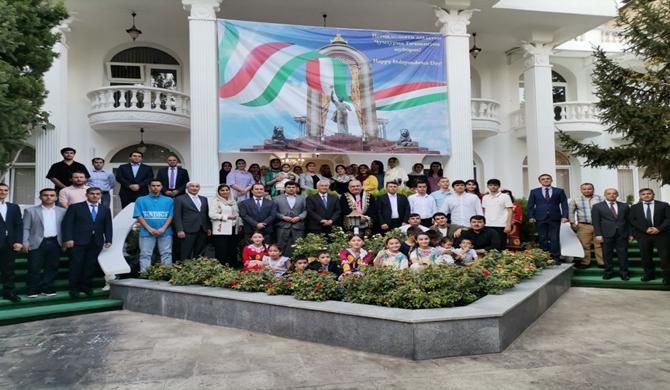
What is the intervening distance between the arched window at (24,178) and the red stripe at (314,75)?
8.57 m

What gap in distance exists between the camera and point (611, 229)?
28.0 feet

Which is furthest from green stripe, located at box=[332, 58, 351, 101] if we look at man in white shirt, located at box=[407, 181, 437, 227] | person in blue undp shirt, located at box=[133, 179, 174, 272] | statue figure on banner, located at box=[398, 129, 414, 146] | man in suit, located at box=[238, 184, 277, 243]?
person in blue undp shirt, located at box=[133, 179, 174, 272]

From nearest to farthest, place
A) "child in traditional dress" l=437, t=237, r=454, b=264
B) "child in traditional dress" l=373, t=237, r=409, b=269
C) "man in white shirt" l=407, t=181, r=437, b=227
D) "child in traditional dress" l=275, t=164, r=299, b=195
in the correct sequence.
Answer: "child in traditional dress" l=373, t=237, r=409, b=269
"child in traditional dress" l=437, t=237, r=454, b=264
"man in white shirt" l=407, t=181, r=437, b=227
"child in traditional dress" l=275, t=164, r=299, b=195

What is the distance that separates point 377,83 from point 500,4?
4.78 metres

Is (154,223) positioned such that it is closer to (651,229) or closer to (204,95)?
(204,95)

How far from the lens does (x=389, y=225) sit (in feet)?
28.5

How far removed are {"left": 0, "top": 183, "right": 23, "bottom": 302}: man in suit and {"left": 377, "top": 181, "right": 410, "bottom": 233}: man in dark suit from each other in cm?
583

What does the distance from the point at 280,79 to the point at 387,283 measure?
685 cm

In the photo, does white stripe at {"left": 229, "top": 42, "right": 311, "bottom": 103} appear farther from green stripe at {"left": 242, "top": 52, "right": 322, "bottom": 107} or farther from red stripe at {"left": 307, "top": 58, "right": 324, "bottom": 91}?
red stripe at {"left": 307, "top": 58, "right": 324, "bottom": 91}

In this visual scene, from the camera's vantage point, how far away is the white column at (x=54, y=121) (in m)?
11.8

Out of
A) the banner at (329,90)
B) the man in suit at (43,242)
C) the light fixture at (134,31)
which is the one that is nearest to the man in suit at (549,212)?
the banner at (329,90)

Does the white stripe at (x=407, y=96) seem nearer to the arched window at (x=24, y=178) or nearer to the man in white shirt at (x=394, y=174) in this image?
the man in white shirt at (x=394, y=174)

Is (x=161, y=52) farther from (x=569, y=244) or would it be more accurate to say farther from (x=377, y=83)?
(x=569, y=244)

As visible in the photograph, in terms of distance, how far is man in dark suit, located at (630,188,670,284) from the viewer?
8.13 metres
